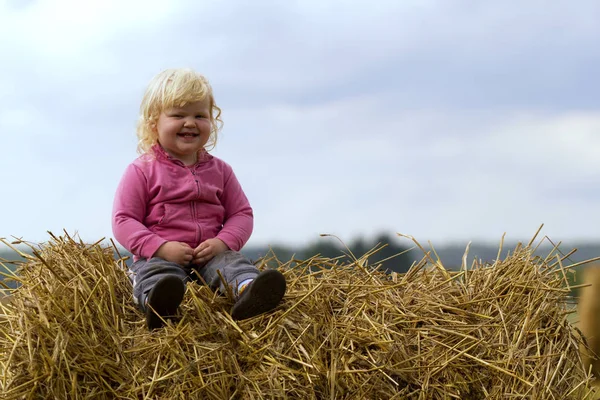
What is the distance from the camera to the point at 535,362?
3.90 meters

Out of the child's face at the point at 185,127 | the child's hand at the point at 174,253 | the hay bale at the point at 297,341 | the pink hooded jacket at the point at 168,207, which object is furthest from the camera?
the child's face at the point at 185,127

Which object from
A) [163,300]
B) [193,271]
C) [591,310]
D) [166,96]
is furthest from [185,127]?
[591,310]

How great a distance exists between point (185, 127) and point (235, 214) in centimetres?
65

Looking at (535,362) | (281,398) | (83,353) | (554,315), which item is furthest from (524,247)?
(83,353)

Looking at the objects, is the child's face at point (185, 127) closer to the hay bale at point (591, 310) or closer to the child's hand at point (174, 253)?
the child's hand at point (174, 253)

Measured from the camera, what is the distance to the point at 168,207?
439cm

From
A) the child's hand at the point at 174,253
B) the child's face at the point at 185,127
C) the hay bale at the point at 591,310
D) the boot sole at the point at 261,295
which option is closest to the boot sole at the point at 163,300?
the boot sole at the point at 261,295

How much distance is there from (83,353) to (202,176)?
4.71 ft

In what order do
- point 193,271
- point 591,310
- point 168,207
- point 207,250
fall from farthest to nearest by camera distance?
point 591,310, point 168,207, point 207,250, point 193,271

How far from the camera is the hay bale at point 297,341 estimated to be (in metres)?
3.45

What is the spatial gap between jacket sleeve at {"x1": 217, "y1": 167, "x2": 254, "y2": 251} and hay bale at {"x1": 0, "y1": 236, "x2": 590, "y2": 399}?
40 cm

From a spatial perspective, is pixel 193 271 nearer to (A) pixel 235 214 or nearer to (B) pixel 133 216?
(B) pixel 133 216

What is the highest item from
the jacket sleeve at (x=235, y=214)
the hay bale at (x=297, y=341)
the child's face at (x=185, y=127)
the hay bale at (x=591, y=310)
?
the child's face at (x=185, y=127)

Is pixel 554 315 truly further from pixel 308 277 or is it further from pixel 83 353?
pixel 83 353
